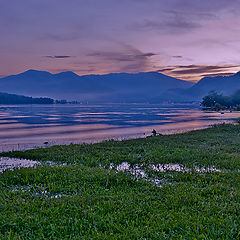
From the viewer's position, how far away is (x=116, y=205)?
9.46 m

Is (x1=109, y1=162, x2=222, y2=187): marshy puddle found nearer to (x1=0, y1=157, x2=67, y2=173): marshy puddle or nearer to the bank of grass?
the bank of grass

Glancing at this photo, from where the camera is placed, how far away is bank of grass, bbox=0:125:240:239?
772 centimetres

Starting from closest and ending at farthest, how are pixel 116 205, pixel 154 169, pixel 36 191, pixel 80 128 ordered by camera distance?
pixel 116 205 < pixel 36 191 < pixel 154 169 < pixel 80 128

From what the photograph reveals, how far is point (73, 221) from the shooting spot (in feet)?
27.5

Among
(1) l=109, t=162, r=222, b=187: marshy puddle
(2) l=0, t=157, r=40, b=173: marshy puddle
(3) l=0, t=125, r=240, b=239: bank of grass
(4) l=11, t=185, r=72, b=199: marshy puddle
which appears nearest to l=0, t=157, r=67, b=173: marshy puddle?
(2) l=0, t=157, r=40, b=173: marshy puddle

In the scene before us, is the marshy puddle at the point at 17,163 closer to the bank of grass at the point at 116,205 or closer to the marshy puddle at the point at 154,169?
the bank of grass at the point at 116,205

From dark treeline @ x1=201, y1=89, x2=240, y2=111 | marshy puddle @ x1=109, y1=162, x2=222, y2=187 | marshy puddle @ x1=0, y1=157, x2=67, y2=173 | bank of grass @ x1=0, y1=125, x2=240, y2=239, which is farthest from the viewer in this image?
dark treeline @ x1=201, y1=89, x2=240, y2=111

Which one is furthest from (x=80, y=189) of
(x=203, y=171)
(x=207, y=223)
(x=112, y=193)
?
(x=203, y=171)

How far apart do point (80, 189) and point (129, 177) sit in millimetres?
2711

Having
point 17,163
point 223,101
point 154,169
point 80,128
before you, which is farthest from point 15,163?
point 223,101

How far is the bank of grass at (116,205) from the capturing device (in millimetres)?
7718

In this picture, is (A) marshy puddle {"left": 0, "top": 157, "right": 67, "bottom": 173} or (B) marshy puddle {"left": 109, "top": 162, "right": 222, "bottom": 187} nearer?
(B) marshy puddle {"left": 109, "top": 162, "right": 222, "bottom": 187}

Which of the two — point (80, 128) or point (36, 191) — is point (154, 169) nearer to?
point (36, 191)

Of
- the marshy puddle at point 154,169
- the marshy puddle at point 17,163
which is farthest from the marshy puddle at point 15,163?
the marshy puddle at point 154,169
